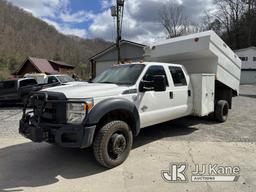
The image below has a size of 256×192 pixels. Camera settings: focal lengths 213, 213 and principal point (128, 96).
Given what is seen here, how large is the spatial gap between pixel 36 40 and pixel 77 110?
233 feet

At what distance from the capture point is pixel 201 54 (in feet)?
21.0

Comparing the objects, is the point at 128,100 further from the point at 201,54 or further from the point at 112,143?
the point at 201,54

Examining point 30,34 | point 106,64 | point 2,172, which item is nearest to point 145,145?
point 2,172

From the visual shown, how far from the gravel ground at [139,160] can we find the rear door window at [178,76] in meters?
1.43

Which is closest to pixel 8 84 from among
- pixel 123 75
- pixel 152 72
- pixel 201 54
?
pixel 123 75

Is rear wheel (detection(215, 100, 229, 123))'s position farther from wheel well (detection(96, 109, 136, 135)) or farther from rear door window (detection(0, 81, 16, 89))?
rear door window (detection(0, 81, 16, 89))

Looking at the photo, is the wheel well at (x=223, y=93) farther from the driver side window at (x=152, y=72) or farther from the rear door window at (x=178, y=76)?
the driver side window at (x=152, y=72)

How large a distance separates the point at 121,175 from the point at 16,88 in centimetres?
1032

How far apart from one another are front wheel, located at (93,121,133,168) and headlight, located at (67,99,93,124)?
1.46ft

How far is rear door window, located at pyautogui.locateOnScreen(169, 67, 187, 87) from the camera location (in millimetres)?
5467

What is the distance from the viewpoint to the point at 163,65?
17.4 ft

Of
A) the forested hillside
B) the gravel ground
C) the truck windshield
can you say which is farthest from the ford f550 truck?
the forested hillside

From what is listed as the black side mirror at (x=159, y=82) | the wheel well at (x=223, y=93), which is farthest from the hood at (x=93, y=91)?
the wheel well at (x=223, y=93)

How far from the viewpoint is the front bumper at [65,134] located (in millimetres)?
3512
